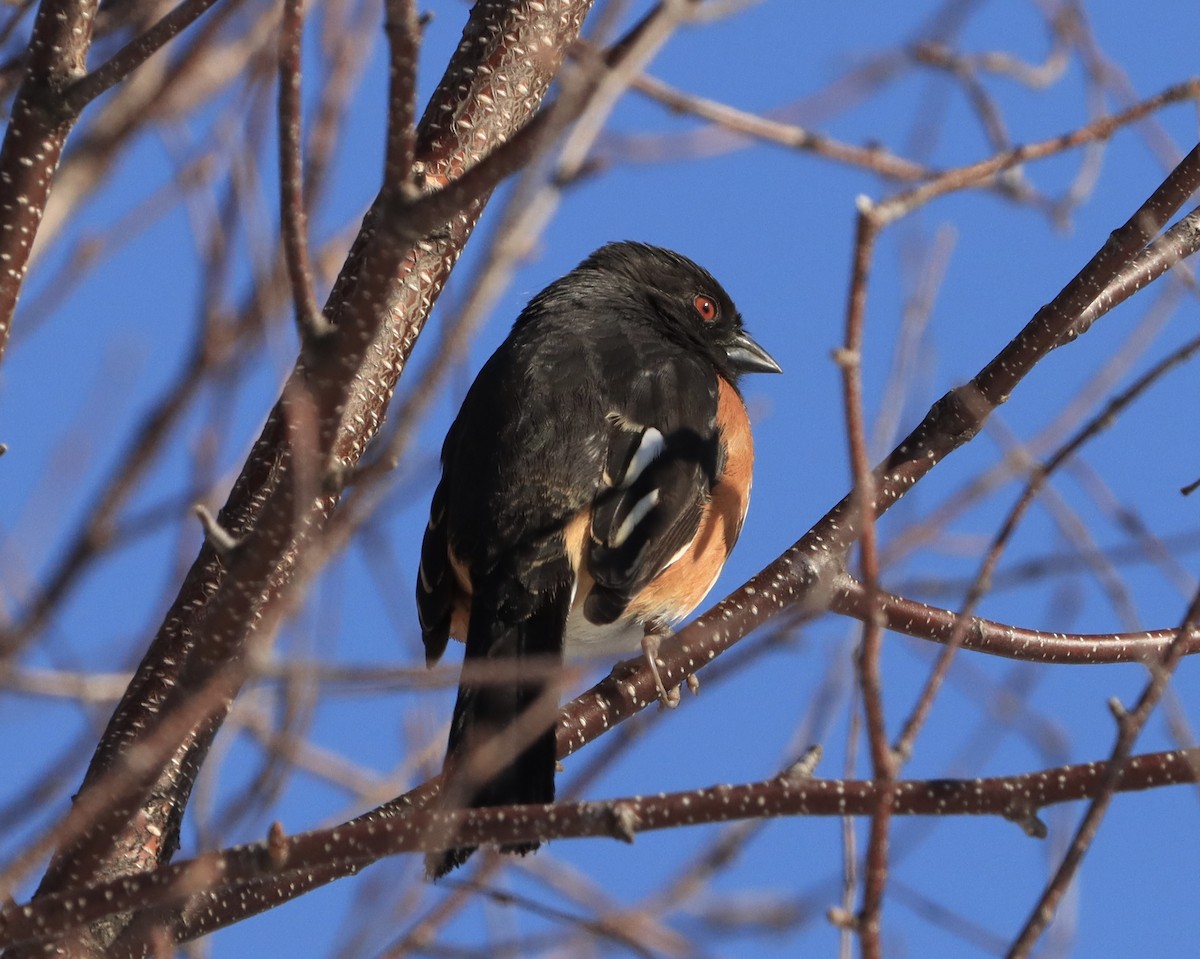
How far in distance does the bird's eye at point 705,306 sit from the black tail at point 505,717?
177 cm

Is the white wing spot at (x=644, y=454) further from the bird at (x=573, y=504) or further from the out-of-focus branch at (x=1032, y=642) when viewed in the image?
the out-of-focus branch at (x=1032, y=642)

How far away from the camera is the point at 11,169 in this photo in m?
2.77

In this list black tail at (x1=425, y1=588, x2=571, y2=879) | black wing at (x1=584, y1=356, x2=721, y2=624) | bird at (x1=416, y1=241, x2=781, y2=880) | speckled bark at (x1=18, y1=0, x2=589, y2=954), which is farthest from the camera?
black wing at (x1=584, y1=356, x2=721, y2=624)

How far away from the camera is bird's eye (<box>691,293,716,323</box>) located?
17.6 feet

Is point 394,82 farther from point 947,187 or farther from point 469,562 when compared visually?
point 469,562

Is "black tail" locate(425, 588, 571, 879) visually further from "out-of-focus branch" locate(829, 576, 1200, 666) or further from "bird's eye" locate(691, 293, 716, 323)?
"bird's eye" locate(691, 293, 716, 323)

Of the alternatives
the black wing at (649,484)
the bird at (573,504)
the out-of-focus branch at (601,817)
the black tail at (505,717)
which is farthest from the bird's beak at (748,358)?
the out-of-focus branch at (601,817)

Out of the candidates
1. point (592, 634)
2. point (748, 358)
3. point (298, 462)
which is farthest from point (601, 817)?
point (748, 358)

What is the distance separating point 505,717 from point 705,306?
2363 mm

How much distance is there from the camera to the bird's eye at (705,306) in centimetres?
535

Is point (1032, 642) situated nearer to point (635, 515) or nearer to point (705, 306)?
point (635, 515)

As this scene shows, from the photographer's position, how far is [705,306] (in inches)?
211

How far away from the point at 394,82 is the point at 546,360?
251 centimetres

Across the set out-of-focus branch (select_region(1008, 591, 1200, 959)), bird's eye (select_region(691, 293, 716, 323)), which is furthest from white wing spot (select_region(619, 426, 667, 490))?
out-of-focus branch (select_region(1008, 591, 1200, 959))
